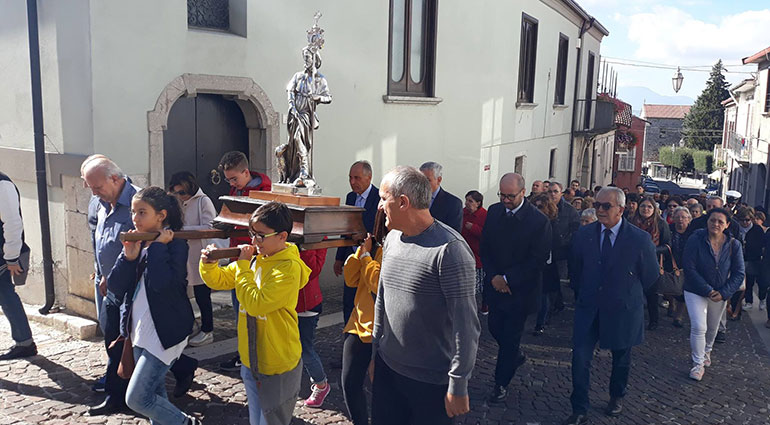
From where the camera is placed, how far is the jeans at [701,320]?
6312 millimetres

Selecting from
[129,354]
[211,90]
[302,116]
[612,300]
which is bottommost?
[129,354]

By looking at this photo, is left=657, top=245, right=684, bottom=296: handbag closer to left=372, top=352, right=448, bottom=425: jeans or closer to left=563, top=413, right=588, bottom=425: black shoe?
left=563, top=413, right=588, bottom=425: black shoe

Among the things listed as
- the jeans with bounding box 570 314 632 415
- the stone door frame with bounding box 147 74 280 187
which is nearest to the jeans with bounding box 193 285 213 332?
the stone door frame with bounding box 147 74 280 187

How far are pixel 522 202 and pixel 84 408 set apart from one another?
3.84 m

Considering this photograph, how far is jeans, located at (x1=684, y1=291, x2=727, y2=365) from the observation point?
20.7 feet

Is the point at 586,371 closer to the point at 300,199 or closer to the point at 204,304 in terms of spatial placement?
the point at 300,199

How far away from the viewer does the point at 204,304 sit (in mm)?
6180

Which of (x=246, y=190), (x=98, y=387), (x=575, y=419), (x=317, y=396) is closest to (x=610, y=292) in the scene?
(x=575, y=419)

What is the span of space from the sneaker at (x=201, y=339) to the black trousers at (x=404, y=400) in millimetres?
3373

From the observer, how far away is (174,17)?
700 cm

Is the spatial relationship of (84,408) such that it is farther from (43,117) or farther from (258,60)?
(258,60)

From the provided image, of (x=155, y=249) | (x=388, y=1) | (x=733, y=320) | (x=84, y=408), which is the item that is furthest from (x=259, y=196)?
(x=733, y=320)

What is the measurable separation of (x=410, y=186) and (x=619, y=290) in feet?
8.67

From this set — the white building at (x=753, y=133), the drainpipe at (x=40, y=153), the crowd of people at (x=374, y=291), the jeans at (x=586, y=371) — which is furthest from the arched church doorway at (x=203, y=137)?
the white building at (x=753, y=133)
